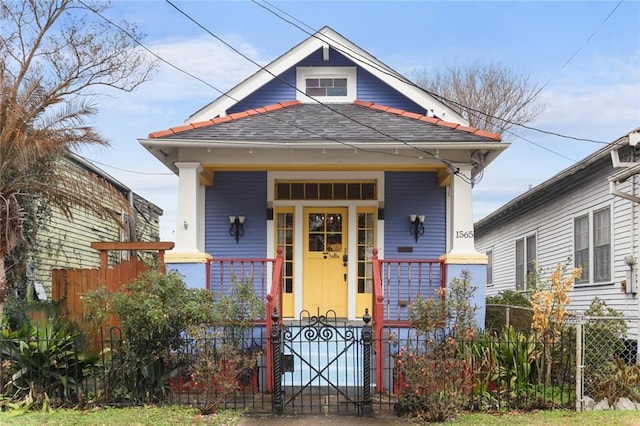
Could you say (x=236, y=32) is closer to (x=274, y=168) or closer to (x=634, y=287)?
(x=274, y=168)

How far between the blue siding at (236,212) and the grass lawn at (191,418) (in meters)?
4.11

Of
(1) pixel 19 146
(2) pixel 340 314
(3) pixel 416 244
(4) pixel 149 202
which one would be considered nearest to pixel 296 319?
(2) pixel 340 314

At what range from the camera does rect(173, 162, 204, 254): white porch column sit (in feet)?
32.1

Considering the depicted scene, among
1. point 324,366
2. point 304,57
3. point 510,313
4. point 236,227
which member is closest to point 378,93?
point 304,57

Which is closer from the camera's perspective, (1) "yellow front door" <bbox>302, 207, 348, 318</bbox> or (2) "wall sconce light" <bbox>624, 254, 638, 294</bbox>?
(2) "wall sconce light" <bbox>624, 254, 638, 294</bbox>

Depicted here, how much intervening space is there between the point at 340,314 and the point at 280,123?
137 inches

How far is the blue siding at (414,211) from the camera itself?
11.4 metres

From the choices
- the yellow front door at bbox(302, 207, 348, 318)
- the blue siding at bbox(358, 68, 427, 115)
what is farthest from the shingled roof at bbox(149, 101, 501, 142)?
the yellow front door at bbox(302, 207, 348, 318)

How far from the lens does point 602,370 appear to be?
8.41m

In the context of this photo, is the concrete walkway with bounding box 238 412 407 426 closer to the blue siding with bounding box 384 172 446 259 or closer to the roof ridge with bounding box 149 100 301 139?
the blue siding with bounding box 384 172 446 259

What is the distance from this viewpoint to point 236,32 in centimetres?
1148

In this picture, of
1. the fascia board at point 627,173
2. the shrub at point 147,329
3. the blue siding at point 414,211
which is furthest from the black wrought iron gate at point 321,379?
the fascia board at point 627,173

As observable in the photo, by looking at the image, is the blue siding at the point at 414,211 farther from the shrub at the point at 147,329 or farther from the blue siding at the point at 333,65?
the shrub at the point at 147,329

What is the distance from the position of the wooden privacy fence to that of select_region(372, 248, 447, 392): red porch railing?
11.2 ft
